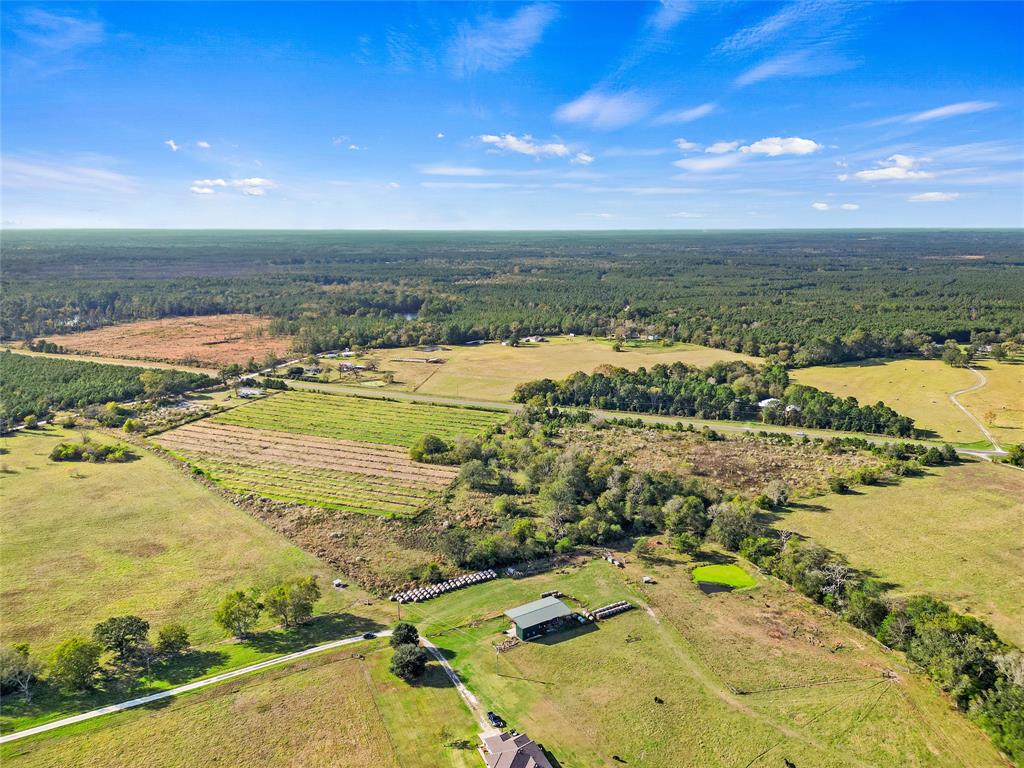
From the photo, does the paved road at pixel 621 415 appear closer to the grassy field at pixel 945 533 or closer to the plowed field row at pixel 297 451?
the grassy field at pixel 945 533

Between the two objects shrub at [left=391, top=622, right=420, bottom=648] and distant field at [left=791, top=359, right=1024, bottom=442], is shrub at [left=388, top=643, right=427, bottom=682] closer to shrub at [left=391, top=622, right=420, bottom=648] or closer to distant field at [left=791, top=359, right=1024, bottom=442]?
shrub at [left=391, top=622, right=420, bottom=648]

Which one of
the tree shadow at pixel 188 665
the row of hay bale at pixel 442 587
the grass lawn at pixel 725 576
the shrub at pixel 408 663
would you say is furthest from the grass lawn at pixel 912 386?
the tree shadow at pixel 188 665

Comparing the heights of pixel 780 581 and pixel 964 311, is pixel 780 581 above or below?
below

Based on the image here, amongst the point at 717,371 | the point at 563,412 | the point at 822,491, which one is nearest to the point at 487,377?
the point at 563,412

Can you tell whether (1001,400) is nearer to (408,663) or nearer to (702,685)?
(702,685)

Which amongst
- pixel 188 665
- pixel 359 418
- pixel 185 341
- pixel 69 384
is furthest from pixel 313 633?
pixel 185 341

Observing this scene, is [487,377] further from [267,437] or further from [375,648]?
[375,648]

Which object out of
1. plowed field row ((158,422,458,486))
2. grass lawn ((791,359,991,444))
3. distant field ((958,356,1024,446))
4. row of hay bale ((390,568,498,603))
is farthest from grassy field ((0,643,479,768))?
distant field ((958,356,1024,446))
